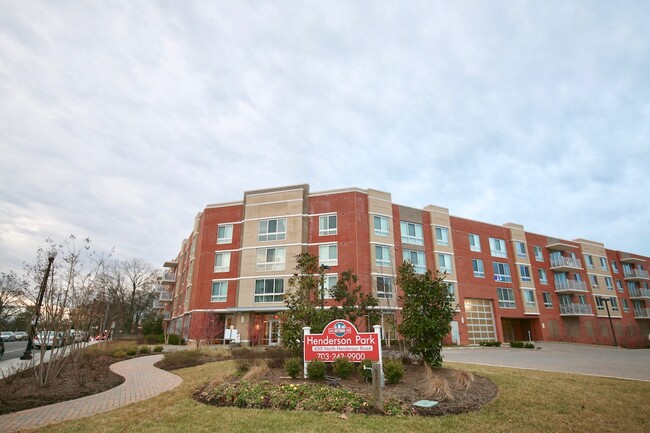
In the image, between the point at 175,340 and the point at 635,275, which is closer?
the point at 175,340

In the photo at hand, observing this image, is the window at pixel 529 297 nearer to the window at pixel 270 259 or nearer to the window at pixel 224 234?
the window at pixel 270 259

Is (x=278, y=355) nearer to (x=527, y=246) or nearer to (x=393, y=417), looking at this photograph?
(x=393, y=417)

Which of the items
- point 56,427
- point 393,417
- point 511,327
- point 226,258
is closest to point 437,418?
point 393,417

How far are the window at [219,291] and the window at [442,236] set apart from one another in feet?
74.5

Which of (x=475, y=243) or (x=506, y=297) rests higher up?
(x=475, y=243)

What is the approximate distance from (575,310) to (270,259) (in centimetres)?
3687

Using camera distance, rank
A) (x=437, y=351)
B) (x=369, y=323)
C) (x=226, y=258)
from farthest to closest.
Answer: (x=226, y=258), (x=369, y=323), (x=437, y=351)

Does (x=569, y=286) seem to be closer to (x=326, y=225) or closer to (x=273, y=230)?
(x=326, y=225)

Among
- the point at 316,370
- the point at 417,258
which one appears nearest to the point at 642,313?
the point at 417,258

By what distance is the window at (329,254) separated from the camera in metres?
34.7

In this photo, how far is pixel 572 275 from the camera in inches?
1842

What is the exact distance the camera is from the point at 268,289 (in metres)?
34.9

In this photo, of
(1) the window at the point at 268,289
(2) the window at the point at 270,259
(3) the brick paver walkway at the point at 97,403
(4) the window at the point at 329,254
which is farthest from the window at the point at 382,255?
(3) the brick paver walkway at the point at 97,403

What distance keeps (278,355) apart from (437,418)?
8.12m
